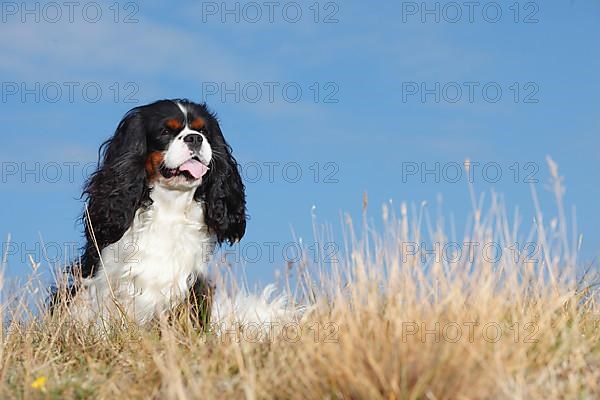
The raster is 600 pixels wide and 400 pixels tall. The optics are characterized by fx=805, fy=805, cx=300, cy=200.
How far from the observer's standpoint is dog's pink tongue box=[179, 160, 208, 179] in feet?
19.3

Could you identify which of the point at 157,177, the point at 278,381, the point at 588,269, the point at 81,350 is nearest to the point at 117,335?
the point at 81,350

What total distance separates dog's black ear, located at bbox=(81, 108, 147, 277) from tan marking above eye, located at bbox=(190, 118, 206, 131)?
0.52 meters

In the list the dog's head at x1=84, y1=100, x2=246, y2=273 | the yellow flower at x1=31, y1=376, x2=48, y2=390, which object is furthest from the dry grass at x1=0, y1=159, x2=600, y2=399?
the dog's head at x1=84, y1=100, x2=246, y2=273

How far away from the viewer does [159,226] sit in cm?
623

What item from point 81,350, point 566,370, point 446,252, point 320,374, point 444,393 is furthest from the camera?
point 81,350

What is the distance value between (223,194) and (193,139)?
0.88 meters

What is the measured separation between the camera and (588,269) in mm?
5621

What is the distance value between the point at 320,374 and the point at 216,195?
11.3 ft

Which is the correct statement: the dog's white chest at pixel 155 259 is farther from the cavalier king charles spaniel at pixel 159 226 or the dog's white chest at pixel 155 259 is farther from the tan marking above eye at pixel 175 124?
the tan marking above eye at pixel 175 124

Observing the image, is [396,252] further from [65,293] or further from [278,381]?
[65,293]

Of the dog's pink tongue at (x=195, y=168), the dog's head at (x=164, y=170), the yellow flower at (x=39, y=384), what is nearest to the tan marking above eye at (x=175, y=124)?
the dog's head at (x=164, y=170)

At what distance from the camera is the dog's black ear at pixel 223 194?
6.52 metres

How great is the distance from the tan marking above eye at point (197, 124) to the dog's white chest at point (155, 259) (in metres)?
0.51

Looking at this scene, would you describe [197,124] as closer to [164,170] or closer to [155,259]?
[164,170]
